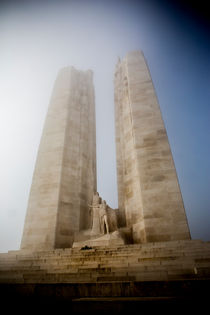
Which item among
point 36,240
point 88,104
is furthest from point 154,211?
point 88,104

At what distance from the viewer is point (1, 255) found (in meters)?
6.55

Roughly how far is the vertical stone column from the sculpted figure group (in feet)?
4.13

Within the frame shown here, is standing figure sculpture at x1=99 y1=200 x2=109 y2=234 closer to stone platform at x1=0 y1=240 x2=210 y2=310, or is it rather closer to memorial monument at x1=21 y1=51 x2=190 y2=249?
memorial monument at x1=21 y1=51 x2=190 y2=249

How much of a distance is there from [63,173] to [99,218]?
343cm

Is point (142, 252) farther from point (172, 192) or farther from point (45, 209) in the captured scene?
point (45, 209)

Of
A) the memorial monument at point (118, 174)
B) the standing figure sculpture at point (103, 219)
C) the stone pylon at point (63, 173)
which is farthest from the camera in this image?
the stone pylon at point (63, 173)

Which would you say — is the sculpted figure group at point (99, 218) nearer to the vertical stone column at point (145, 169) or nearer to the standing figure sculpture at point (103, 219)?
the standing figure sculpture at point (103, 219)

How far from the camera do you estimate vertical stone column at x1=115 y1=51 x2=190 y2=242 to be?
7363 mm

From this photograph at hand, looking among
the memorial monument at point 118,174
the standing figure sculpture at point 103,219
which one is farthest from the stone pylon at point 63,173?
the standing figure sculpture at point 103,219

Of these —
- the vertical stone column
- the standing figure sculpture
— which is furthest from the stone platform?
the standing figure sculpture

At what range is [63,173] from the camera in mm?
10281

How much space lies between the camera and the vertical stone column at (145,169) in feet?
24.2

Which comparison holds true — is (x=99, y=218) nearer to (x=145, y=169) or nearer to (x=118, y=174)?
(x=145, y=169)

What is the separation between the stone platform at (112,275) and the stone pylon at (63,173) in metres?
2.28
